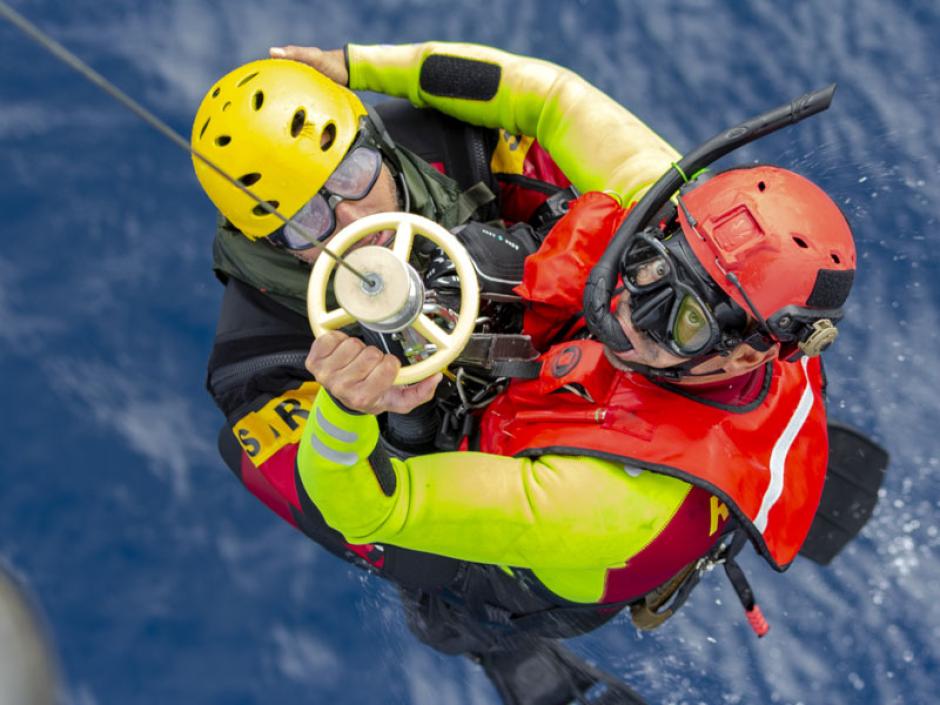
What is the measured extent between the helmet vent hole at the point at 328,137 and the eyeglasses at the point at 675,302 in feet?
2.74

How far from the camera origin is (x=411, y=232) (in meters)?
1.85

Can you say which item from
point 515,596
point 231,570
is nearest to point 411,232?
point 515,596

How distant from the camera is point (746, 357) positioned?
2.13 metres

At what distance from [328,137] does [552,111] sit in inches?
29.3

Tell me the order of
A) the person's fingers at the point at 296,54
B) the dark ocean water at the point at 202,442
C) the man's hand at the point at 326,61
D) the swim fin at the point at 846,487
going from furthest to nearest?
the dark ocean water at the point at 202,442 < the swim fin at the point at 846,487 < the man's hand at the point at 326,61 < the person's fingers at the point at 296,54

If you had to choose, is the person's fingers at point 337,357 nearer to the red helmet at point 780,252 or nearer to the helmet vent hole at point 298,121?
the red helmet at point 780,252

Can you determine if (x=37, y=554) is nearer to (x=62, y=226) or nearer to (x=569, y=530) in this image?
(x=62, y=226)

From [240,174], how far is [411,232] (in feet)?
2.57

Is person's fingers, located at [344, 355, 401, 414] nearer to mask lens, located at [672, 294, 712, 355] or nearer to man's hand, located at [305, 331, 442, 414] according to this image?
man's hand, located at [305, 331, 442, 414]

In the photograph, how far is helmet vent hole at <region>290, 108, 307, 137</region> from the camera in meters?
2.48

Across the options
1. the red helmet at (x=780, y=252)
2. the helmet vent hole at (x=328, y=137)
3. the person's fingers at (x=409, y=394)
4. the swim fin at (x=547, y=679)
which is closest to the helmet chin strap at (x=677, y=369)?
the red helmet at (x=780, y=252)

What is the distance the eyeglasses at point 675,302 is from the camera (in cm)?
204

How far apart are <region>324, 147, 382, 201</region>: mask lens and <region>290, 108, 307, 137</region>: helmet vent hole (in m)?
0.13

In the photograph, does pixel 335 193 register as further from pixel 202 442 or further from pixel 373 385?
pixel 202 442
